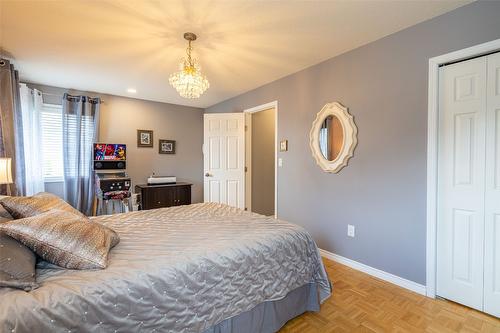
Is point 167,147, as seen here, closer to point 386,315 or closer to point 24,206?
point 24,206

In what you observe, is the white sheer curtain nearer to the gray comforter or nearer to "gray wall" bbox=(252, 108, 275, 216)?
the gray comforter

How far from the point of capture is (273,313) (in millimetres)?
1622

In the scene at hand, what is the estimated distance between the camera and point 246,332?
1.47 metres

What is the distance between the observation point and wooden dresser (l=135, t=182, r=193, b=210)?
419 cm

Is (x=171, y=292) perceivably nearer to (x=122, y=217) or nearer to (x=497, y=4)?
(x=122, y=217)

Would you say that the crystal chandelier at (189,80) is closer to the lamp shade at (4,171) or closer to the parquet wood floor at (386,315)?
the lamp shade at (4,171)

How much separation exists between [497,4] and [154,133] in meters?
4.86

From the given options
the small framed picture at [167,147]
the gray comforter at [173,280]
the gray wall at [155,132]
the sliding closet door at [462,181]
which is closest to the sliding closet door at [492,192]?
the sliding closet door at [462,181]

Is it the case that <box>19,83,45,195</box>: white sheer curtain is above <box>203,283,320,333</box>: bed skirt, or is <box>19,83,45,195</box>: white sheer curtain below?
above

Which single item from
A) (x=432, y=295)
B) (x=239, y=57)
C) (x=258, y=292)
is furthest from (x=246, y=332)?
(x=239, y=57)

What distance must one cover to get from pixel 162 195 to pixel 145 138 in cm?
123

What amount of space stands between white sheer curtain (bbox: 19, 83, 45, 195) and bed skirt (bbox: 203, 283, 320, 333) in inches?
146

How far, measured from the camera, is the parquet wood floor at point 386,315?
1747 mm

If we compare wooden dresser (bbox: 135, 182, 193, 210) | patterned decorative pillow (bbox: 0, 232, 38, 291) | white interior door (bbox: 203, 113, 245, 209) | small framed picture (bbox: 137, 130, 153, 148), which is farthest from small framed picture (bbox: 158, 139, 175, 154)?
patterned decorative pillow (bbox: 0, 232, 38, 291)
